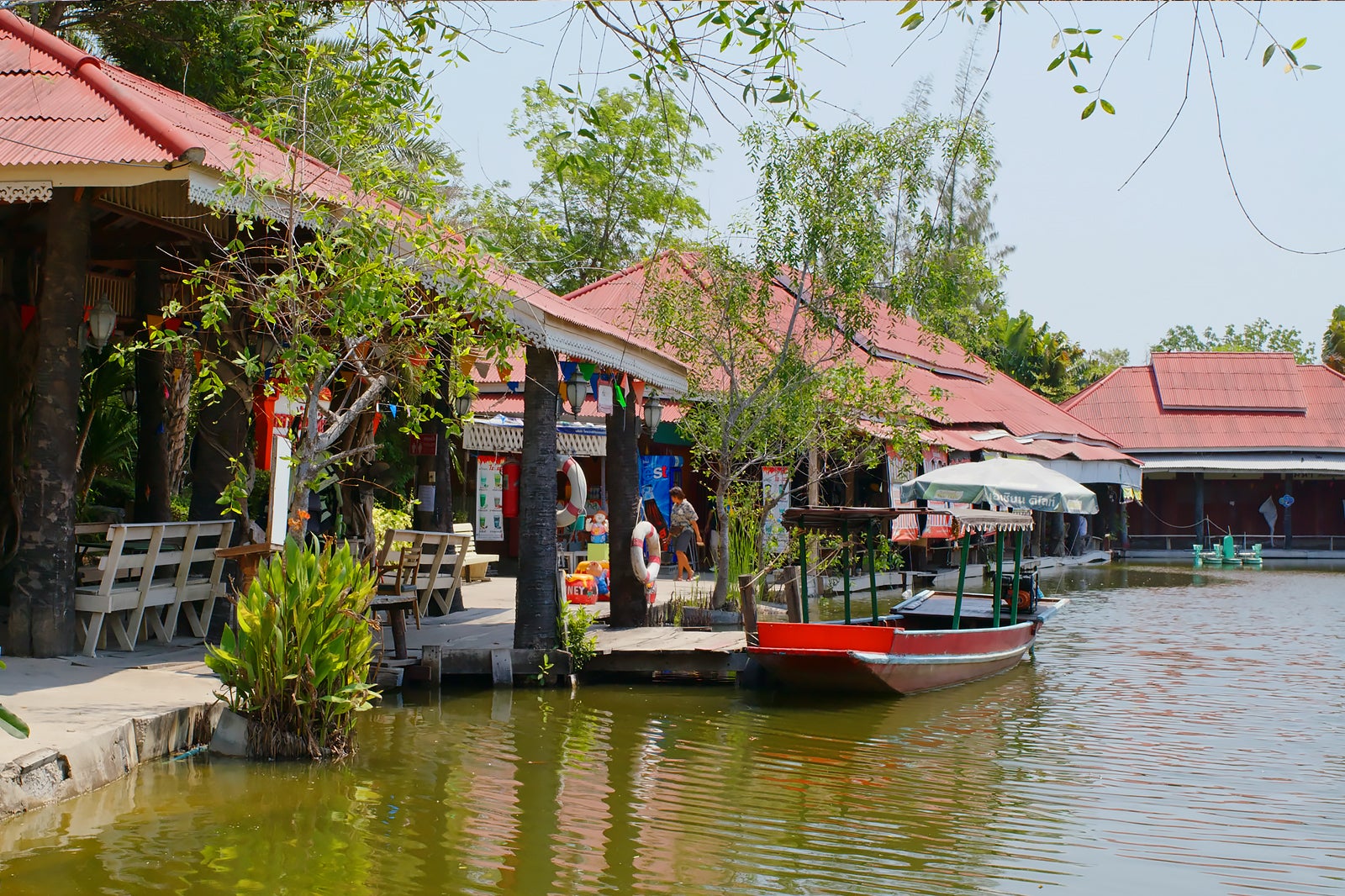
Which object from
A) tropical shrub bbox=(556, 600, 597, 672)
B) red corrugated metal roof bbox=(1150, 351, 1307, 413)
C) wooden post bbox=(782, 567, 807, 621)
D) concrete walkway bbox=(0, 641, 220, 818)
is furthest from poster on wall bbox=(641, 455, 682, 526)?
red corrugated metal roof bbox=(1150, 351, 1307, 413)

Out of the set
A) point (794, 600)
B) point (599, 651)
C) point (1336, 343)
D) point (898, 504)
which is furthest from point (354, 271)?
point (1336, 343)

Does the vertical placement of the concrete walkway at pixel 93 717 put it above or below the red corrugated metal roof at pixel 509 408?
below

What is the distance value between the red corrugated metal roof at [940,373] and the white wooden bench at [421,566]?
13.1 ft

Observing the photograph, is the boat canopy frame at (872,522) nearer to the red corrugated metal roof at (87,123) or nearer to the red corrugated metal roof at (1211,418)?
the red corrugated metal roof at (87,123)

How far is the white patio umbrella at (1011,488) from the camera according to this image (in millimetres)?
13352

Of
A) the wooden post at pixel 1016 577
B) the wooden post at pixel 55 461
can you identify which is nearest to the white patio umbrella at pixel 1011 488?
the wooden post at pixel 1016 577

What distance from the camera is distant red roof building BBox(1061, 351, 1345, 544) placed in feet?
116

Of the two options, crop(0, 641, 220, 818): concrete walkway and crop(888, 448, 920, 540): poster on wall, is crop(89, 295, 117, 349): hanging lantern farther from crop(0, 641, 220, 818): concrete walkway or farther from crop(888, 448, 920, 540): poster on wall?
crop(888, 448, 920, 540): poster on wall

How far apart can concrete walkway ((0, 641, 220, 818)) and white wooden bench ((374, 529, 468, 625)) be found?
8.48 ft

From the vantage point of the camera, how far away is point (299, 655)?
728 centimetres

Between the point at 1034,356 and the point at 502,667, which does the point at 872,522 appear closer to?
the point at 502,667

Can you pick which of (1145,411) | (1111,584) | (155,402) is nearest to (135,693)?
(155,402)

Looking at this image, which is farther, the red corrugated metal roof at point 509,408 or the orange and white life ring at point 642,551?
the red corrugated metal roof at point 509,408

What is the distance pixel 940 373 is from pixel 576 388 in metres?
20.5
